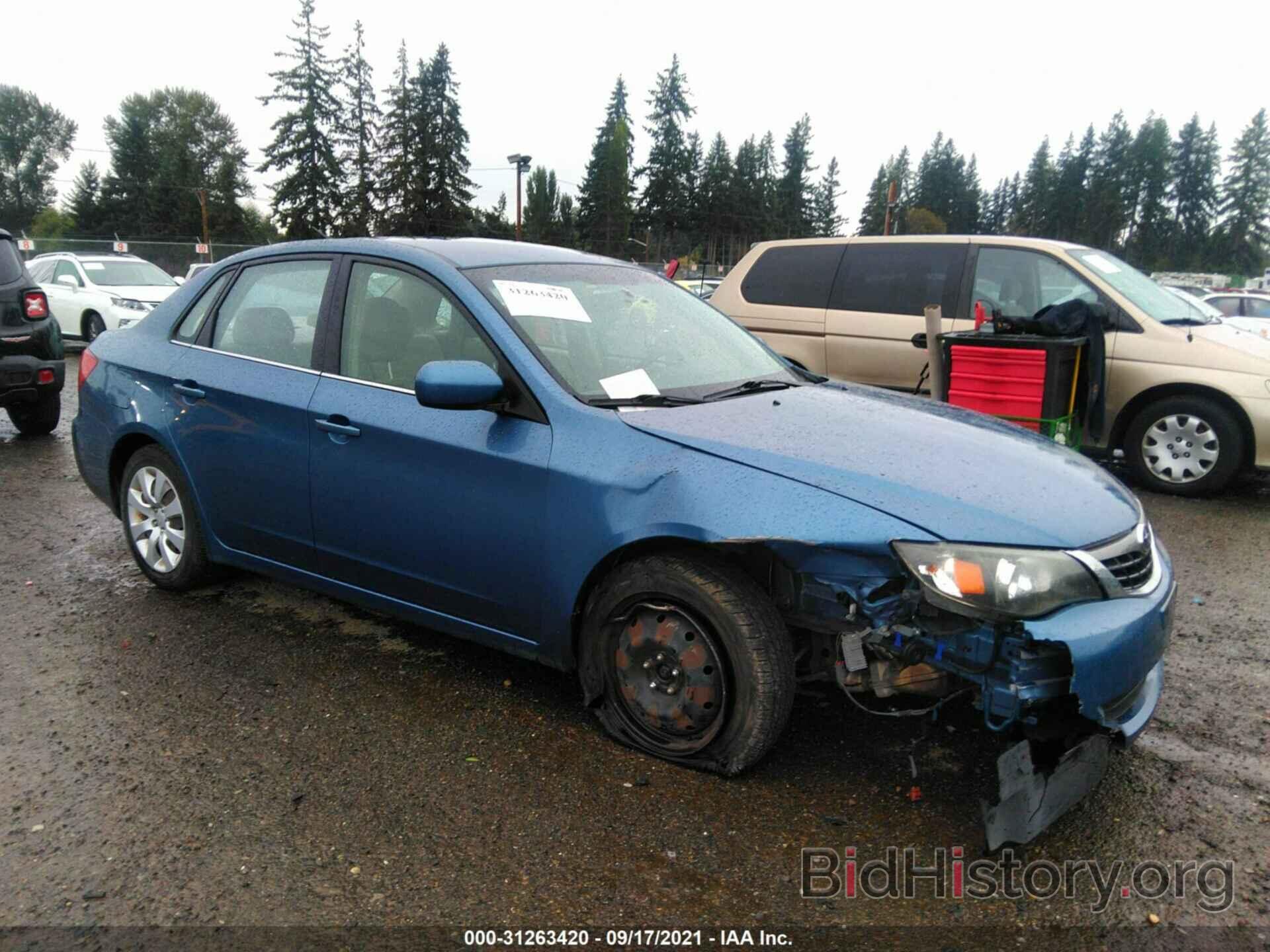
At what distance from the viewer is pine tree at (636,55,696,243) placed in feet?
287

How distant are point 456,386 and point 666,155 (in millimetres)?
90867

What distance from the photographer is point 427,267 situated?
3.57 m

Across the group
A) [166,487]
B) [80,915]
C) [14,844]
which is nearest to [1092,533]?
A: [80,915]

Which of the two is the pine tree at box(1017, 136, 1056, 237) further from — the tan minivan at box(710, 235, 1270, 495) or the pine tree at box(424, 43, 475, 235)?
the tan minivan at box(710, 235, 1270, 495)

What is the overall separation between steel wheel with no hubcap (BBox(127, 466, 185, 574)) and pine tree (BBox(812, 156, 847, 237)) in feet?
318

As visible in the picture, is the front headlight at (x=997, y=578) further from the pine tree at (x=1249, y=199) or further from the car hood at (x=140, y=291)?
the pine tree at (x=1249, y=199)

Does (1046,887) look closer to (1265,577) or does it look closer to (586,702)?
(586,702)

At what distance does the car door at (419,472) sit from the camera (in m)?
3.17

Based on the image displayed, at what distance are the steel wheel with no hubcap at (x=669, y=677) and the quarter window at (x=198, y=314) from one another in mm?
2661

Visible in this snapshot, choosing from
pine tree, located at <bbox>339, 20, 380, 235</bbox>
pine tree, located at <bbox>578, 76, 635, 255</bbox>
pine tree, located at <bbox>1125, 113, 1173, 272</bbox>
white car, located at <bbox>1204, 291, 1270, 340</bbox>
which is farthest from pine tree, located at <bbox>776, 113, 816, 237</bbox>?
white car, located at <bbox>1204, 291, 1270, 340</bbox>

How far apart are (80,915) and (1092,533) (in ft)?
9.38

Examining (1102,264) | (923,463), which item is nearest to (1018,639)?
(923,463)

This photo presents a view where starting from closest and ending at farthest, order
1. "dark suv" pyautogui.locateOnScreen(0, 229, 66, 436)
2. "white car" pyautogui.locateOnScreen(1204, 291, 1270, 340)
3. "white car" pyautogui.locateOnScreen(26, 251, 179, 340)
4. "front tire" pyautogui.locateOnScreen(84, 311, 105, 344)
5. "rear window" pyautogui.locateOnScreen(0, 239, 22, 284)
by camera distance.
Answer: "dark suv" pyautogui.locateOnScreen(0, 229, 66, 436) → "rear window" pyautogui.locateOnScreen(0, 239, 22, 284) → "white car" pyautogui.locateOnScreen(26, 251, 179, 340) → "front tire" pyautogui.locateOnScreen(84, 311, 105, 344) → "white car" pyautogui.locateOnScreen(1204, 291, 1270, 340)

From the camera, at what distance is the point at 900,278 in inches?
311
